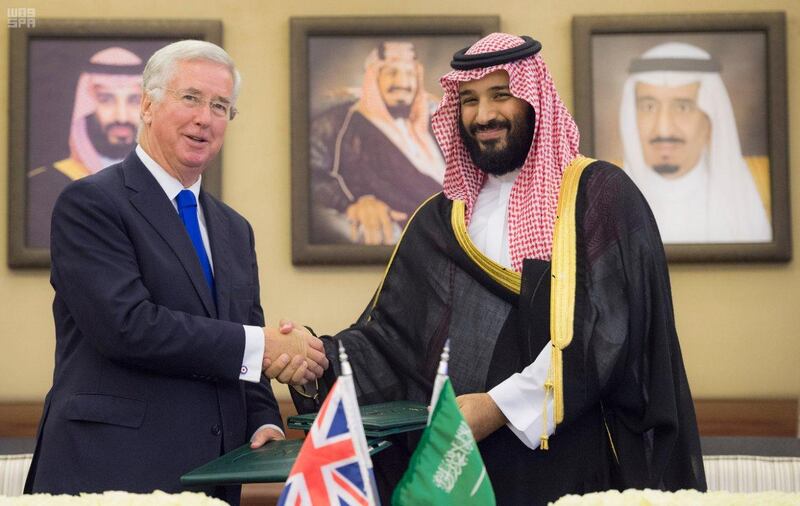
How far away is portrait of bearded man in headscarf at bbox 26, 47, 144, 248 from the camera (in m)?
4.32

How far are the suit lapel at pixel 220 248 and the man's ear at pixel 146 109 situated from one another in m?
0.25

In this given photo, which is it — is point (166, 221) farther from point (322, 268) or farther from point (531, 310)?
point (322, 268)

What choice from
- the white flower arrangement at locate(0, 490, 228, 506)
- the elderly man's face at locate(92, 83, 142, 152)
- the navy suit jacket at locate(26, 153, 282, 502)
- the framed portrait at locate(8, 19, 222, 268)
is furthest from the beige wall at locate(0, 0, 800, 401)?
the white flower arrangement at locate(0, 490, 228, 506)

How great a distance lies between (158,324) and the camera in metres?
2.60

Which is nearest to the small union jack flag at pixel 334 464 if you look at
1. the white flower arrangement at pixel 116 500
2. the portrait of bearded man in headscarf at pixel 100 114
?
the white flower arrangement at pixel 116 500

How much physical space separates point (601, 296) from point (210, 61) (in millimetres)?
1225

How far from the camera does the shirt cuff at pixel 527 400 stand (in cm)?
270

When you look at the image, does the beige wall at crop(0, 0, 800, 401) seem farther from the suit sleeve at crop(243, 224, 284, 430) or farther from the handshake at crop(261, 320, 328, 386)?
the handshake at crop(261, 320, 328, 386)

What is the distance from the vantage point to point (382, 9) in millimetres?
4367

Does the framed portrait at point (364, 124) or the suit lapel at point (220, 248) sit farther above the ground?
the framed portrait at point (364, 124)

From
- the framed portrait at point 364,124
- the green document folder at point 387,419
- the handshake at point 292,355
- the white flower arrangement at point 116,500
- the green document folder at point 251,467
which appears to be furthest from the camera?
the framed portrait at point 364,124

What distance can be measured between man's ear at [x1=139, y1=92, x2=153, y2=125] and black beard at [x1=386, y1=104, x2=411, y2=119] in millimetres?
1565

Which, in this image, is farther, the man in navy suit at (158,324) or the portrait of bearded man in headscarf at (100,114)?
the portrait of bearded man in headscarf at (100,114)

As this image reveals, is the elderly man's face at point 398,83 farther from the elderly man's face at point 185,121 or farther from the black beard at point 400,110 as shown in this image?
the elderly man's face at point 185,121
